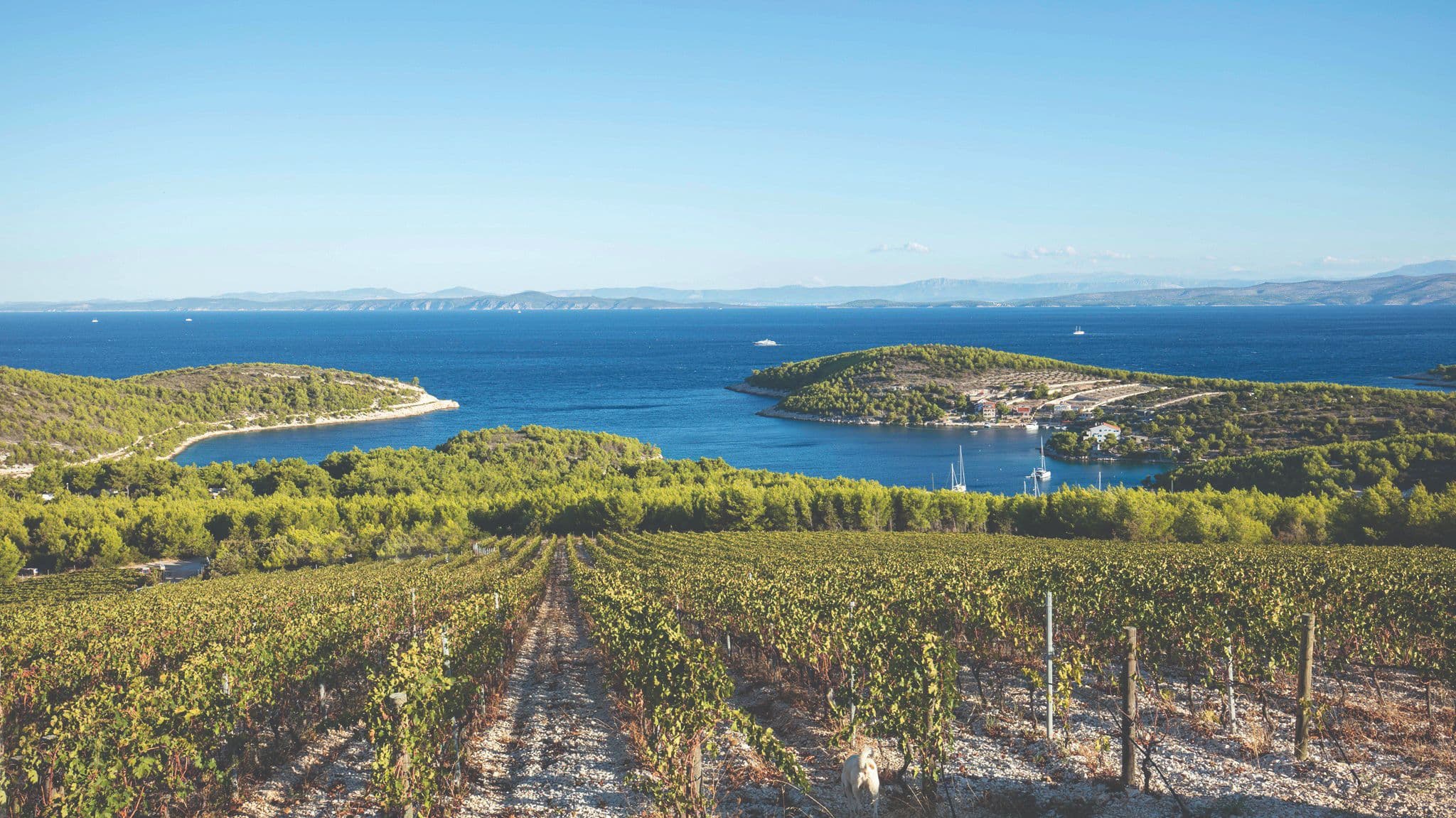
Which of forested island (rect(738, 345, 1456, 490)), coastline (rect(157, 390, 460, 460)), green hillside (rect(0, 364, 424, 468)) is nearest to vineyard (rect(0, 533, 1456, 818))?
forested island (rect(738, 345, 1456, 490))

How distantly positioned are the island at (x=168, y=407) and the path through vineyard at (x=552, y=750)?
295ft

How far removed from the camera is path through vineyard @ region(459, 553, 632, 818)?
10.6 meters

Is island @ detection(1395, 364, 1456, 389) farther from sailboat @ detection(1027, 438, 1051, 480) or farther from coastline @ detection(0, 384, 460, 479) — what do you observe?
coastline @ detection(0, 384, 460, 479)

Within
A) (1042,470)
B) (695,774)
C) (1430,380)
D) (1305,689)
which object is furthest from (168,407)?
(1430,380)

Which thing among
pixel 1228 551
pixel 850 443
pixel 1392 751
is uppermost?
pixel 1392 751

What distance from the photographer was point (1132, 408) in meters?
113

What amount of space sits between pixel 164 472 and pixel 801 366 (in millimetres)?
107222

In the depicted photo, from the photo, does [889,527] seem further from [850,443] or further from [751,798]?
[850,443]

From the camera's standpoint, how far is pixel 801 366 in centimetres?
15712

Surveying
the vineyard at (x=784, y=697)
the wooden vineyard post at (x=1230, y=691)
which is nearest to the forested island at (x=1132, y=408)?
the vineyard at (x=784, y=697)

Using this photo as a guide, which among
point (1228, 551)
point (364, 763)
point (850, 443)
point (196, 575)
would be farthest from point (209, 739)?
point (850, 443)

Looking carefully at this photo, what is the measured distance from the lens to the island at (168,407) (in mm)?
92188

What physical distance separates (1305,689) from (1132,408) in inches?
4453

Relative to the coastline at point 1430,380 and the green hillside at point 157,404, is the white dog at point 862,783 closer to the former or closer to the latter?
the green hillside at point 157,404
